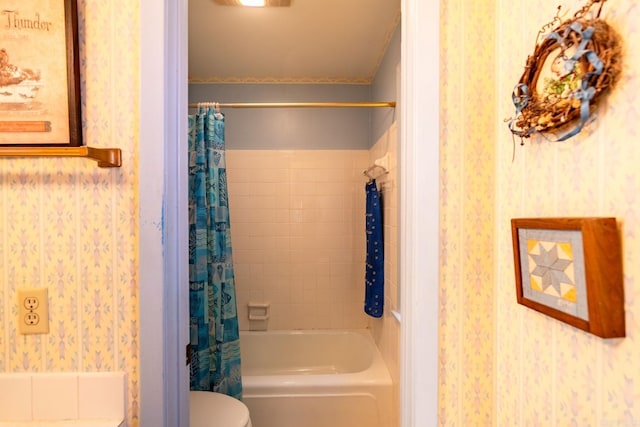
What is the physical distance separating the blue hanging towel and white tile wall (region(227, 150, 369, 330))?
0.47 meters

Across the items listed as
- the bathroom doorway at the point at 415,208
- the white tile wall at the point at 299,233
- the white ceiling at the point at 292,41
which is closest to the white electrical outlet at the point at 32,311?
the bathroom doorway at the point at 415,208

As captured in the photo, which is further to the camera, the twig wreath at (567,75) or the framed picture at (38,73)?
the framed picture at (38,73)

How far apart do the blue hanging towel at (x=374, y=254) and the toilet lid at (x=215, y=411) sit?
104cm

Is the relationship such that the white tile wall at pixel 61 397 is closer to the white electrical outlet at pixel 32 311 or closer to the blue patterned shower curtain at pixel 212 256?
the white electrical outlet at pixel 32 311

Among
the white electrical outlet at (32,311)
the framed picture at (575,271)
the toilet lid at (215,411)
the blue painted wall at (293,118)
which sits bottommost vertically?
the toilet lid at (215,411)

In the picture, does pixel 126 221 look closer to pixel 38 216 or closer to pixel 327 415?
pixel 38 216

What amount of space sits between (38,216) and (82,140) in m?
0.23

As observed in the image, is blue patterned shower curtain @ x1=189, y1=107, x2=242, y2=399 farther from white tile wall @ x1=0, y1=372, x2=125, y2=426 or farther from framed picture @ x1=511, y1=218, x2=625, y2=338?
framed picture @ x1=511, y1=218, x2=625, y2=338

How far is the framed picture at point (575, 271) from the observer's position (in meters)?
0.50

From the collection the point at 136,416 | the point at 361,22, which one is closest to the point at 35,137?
the point at 136,416

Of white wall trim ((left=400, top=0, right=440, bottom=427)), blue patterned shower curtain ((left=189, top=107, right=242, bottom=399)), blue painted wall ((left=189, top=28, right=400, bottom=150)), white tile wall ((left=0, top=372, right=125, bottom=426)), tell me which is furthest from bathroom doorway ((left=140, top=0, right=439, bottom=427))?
blue painted wall ((left=189, top=28, right=400, bottom=150))

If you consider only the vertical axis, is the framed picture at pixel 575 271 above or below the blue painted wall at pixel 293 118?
below

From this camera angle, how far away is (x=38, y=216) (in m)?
0.87

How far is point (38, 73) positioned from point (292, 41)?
5.13 feet
